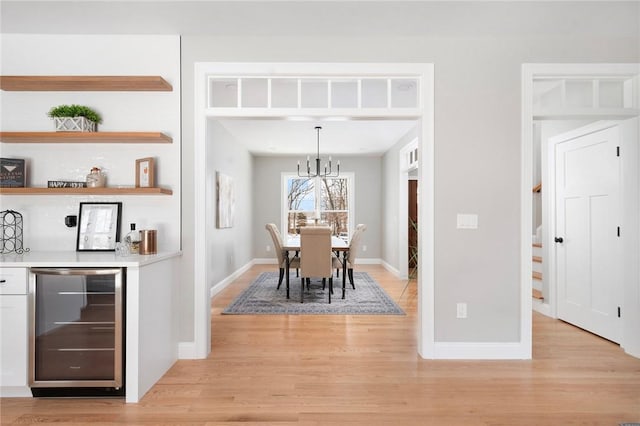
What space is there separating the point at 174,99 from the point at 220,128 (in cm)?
261

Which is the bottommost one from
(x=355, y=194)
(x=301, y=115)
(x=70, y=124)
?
(x=355, y=194)

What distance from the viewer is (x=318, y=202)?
823 cm

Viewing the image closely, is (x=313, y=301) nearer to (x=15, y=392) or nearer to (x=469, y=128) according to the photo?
(x=469, y=128)

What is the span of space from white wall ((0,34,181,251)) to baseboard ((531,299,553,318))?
414cm

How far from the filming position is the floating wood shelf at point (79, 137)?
100.0 inches

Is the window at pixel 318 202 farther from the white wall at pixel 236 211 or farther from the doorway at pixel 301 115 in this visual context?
the doorway at pixel 301 115

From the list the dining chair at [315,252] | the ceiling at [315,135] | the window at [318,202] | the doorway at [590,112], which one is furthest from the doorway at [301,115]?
the window at [318,202]

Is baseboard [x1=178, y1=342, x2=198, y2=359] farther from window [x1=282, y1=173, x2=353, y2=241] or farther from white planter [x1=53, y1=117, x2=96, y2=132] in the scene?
window [x1=282, y1=173, x2=353, y2=241]

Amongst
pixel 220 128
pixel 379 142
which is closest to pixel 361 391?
pixel 220 128

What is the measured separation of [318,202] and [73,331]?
6.31 m

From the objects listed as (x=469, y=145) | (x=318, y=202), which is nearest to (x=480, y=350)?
(x=469, y=145)

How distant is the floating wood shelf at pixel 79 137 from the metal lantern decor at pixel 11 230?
58cm

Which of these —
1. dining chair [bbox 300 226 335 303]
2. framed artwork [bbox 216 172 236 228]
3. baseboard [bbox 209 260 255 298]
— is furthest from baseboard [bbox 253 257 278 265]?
dining chair [bbox 300 226 335 303]

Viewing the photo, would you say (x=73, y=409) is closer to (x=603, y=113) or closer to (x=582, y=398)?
(x=582, y=398)
